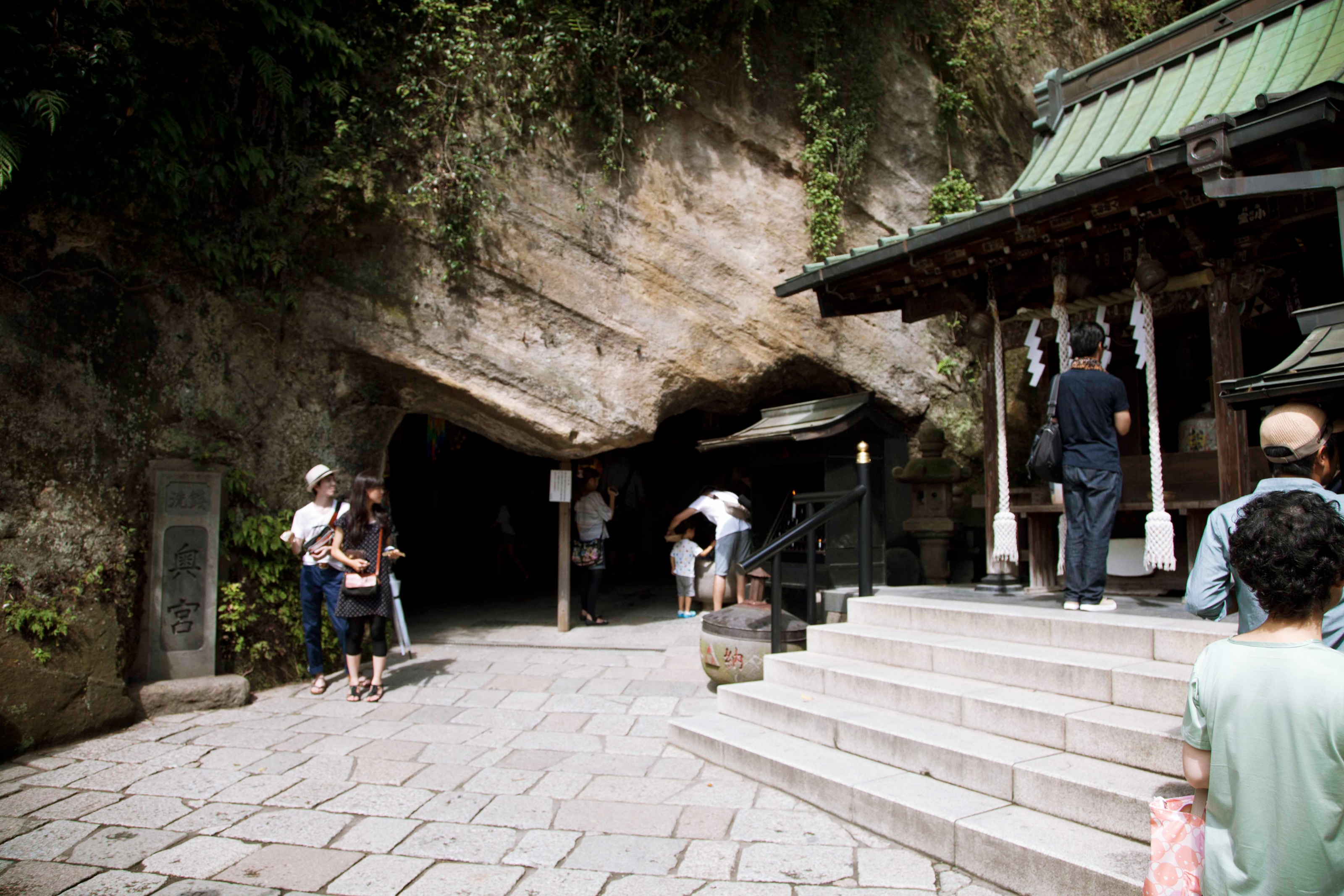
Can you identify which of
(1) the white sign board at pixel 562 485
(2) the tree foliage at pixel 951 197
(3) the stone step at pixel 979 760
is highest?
(2) the tree foliage at pixel 951 197

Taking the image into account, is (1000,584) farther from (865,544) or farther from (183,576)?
(183,576)

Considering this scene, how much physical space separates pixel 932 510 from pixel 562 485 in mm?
4387

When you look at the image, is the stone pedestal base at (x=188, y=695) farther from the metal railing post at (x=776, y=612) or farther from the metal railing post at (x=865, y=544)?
the metal railing post at (x=865, y=544)

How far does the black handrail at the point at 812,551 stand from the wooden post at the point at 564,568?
4.05 m

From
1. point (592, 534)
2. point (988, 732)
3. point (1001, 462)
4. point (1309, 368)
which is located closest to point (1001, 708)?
point (988, 732)

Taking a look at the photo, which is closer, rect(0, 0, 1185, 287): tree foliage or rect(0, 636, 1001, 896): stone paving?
rect(0, 636, 1001, 896): stone paving

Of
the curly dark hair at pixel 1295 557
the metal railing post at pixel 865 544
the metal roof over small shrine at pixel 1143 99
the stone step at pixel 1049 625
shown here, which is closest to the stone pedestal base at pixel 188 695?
the stone step at pixel 1049 625

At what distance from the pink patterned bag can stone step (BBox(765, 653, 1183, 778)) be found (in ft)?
5.07

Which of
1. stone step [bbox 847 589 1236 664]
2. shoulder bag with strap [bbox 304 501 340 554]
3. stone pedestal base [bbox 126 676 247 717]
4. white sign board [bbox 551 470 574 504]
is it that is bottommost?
stone pedestal base [bbox 126 676 247 717]

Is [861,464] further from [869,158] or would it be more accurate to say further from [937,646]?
[869,158]

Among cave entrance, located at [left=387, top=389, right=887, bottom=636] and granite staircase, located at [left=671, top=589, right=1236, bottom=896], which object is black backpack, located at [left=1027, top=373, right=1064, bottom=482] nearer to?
granite staircase, located at [left=671, top=589, right=1236, bottom=896]

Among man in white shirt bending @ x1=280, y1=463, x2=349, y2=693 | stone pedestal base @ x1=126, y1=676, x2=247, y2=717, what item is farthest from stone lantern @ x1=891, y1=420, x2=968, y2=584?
stone pedestal base @ x1=126, y1=676, x2=247, y2=717

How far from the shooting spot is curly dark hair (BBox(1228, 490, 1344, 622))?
1.99 meters

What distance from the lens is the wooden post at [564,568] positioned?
9992 millimetres
